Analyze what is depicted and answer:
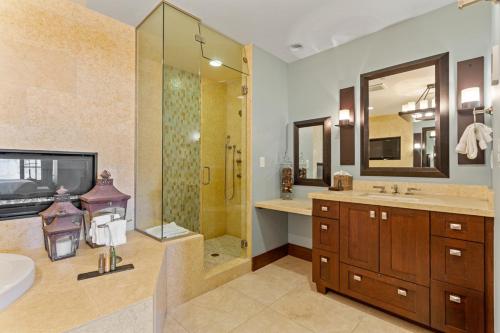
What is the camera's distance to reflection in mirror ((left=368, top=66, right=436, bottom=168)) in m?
2.28

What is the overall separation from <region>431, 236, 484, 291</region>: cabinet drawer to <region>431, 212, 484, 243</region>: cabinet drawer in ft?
0.12

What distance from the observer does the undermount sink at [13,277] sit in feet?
3.65

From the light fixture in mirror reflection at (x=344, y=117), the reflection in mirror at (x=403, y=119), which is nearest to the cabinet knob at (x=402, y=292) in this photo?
the reflection in mirror at (x=403, y=119)

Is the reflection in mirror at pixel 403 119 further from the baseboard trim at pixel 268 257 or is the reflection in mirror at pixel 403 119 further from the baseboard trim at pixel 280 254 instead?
the baseboard trim at pixel 268 257

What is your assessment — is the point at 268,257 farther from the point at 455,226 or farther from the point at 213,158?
the point at 455,226

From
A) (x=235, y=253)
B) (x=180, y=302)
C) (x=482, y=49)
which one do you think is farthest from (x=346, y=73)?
(x=180, y=302)

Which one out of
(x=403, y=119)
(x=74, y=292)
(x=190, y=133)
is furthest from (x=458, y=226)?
(x=190, y=133)

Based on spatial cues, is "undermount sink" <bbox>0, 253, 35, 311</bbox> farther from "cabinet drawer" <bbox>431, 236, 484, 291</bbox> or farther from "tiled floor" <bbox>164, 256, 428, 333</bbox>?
"cabinet drawer" <bbox>431, 236, 484, 291</bbox>

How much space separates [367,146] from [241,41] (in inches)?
73.8

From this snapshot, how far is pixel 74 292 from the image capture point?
4.12 feet

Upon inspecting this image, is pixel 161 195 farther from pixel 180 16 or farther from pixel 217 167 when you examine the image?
pixel 180 16

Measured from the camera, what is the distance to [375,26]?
96.3 inches

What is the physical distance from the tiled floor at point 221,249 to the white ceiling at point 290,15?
2457 millimetres

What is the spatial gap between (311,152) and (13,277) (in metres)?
2.91
